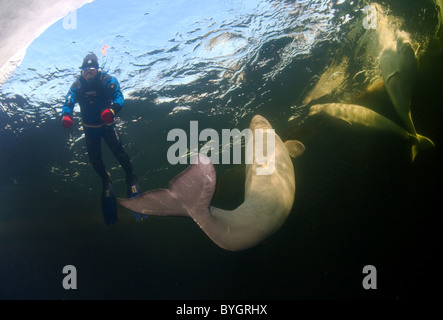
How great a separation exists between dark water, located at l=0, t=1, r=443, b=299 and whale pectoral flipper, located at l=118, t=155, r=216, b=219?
4.80 metres

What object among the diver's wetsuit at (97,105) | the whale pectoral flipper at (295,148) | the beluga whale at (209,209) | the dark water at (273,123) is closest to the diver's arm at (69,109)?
the diver's wetsuit at (97,105)

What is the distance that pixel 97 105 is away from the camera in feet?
22.8

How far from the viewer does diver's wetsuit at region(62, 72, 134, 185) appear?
654 centimetres

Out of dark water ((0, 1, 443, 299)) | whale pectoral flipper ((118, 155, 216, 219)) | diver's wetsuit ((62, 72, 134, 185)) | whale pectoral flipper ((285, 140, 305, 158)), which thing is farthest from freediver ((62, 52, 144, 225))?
whale pectoral flipper ((285, 140, 305, 158))

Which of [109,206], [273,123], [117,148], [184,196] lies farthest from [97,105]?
[273,123]

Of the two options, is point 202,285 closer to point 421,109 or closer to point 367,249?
point 367,249

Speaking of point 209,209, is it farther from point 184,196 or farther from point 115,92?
point 115,92

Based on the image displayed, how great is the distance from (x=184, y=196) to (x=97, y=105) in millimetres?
5656

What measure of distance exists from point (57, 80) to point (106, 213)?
466 centimetres

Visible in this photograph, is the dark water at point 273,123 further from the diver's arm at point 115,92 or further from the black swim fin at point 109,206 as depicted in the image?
the black swim fin at point 109,206

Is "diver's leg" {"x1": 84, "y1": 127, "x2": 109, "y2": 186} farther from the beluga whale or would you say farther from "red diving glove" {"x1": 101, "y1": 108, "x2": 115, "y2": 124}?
the beluga whale
